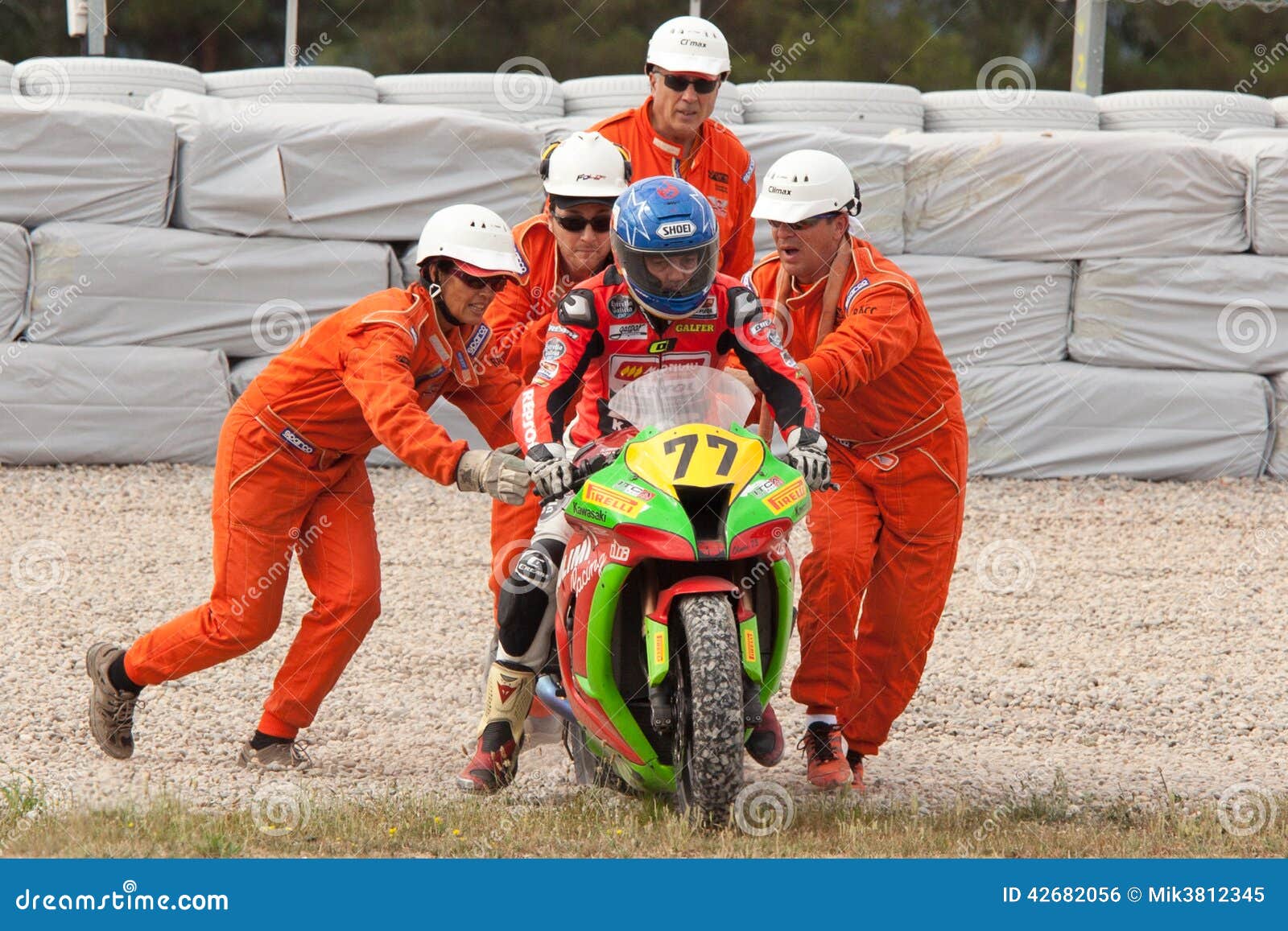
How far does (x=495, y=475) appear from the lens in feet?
14.6

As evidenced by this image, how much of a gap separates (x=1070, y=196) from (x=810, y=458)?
25.3ft

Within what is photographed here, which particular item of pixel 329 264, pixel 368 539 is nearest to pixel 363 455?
pixel 368 539

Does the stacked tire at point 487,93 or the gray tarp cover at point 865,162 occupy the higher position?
the stacked tire at point 487,93

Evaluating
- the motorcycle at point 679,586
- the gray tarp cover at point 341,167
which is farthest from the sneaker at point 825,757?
the gray tarp cover at point 341,167

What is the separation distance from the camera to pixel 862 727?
561cm

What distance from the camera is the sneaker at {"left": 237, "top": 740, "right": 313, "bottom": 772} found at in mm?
5508
